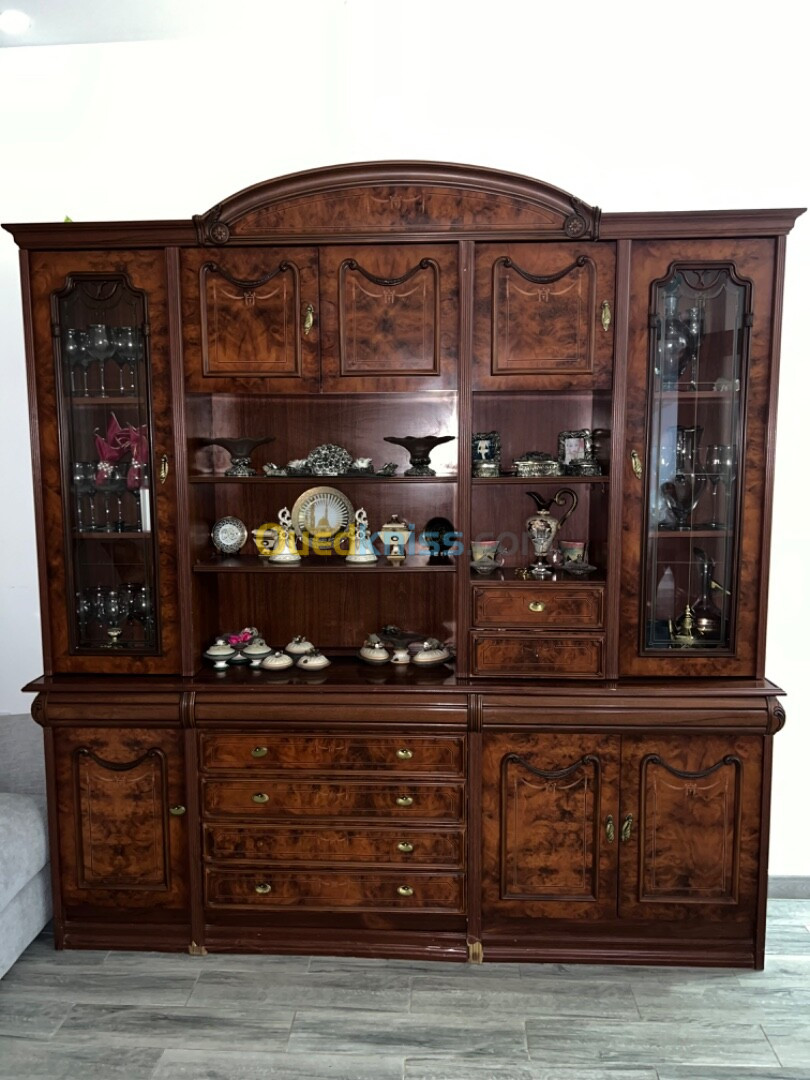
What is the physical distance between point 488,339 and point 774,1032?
7.06 ft

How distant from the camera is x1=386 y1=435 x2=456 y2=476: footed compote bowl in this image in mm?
2494

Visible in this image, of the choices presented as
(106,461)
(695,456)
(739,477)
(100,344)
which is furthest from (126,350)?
(739,477)

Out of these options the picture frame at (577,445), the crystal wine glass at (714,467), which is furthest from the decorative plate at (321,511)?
the crystal wine glass at (714,467)

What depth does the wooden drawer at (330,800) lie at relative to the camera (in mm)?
2367

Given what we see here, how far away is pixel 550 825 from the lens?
236 centimetres

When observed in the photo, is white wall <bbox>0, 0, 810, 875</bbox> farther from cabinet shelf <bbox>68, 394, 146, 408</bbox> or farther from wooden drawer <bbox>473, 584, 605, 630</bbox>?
wooden drawer <bbox>473, 584, 605, 630</bbox>

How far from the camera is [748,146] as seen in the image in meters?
2.61

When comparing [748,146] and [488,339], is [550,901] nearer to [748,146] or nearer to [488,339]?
[488,339]

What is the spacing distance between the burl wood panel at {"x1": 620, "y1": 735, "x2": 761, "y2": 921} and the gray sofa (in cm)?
187

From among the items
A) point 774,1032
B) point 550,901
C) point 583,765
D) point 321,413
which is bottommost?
point 774,1032

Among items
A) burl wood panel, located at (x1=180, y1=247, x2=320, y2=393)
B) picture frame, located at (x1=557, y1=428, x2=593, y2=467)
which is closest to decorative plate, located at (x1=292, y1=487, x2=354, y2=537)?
burl wood panel, located at (x1=180, y1=247, x2=320, y2=393)

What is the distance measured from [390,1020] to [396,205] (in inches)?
93.5

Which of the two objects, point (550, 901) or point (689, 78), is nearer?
point (550, 901)

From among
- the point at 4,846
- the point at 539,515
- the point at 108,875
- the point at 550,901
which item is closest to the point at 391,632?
the point at 539,515
